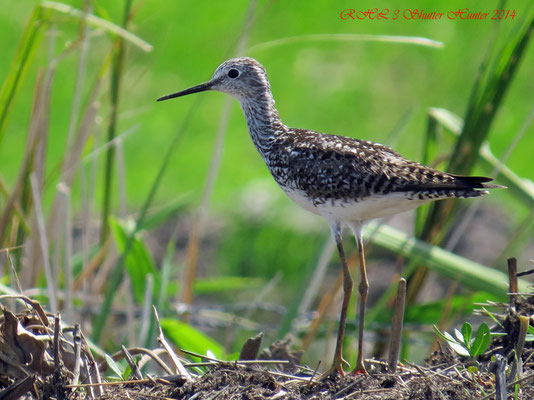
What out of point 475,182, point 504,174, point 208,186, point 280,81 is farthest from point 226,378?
point 280,81

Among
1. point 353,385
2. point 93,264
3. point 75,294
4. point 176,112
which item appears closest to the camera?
point 353,385

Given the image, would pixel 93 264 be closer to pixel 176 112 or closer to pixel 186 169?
pixel 186 169

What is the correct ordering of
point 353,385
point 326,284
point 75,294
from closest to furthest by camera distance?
1. point 353,385
2. point 75,294
3. point 326,284

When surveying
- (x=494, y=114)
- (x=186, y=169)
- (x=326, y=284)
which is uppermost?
(x=494, y=114)

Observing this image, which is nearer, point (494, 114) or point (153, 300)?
point (494, 114)

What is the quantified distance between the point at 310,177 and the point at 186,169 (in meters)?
6.06

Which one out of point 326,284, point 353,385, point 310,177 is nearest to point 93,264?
Answer: point 310,177

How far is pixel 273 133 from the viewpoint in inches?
209

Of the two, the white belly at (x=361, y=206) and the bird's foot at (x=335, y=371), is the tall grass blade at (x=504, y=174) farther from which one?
the bird's foot at (x=335, y=371)

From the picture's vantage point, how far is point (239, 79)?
5.47m

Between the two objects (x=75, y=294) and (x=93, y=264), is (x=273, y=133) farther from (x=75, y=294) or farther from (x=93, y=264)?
(x=75, y=294)

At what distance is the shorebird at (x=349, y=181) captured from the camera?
4.37 m

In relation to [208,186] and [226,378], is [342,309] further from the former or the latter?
[208,186]

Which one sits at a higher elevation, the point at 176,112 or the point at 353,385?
the point at 176,112
